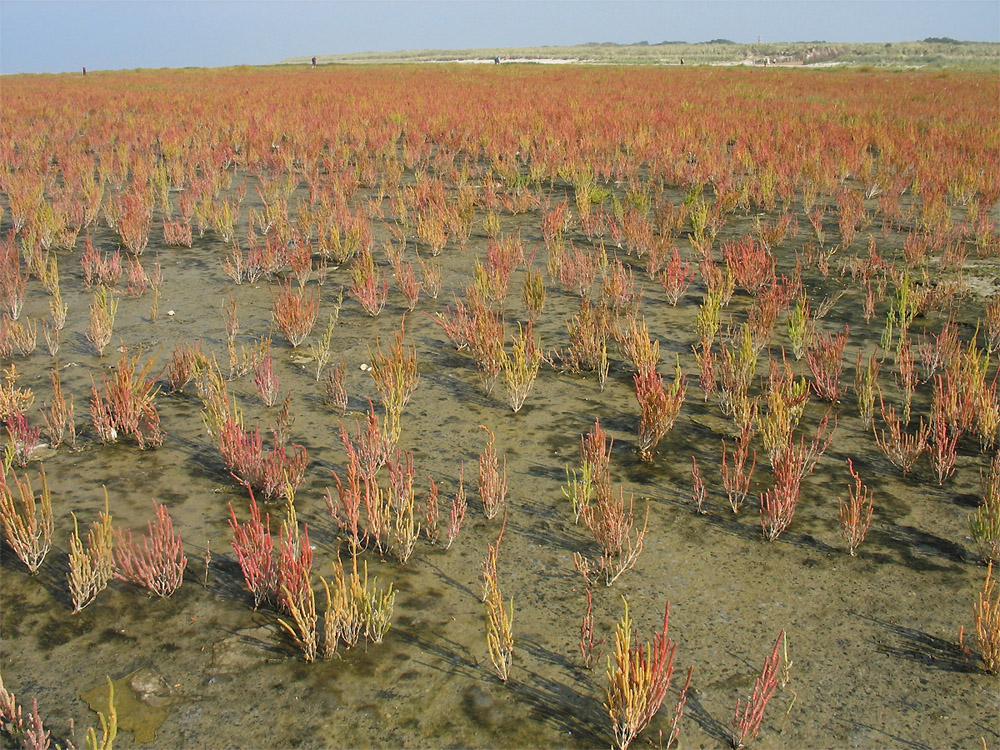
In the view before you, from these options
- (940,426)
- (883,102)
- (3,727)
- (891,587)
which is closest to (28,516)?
(3,727)

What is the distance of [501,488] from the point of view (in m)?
3.58

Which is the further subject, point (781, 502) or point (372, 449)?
point (372, 449)

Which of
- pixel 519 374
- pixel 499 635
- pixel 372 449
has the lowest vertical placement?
pixel 499 635

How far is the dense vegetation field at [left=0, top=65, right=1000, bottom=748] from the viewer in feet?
8.03

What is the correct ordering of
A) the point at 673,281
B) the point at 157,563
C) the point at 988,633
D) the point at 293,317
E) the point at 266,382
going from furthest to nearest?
the point at 673,281, the point at 293,317, the point at 266,382, the point at 157,563, the point at 988,633

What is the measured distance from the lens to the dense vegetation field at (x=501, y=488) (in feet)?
8.03

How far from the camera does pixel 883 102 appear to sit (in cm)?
1992

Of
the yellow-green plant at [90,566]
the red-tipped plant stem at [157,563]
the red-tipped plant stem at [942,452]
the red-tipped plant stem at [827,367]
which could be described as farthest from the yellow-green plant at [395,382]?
the red-tipped plant stem at [942,452]

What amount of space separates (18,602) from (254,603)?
0.92 m

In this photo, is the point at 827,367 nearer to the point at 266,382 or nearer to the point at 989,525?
the point at 989,525

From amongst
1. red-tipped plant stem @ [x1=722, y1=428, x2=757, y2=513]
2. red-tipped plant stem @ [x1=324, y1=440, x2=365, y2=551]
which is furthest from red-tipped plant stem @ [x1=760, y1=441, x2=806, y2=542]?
red-tipped plant stem @ [x1=324, y1=440, x2=365, y2=551]

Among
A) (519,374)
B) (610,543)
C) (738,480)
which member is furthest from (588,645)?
(519,374)

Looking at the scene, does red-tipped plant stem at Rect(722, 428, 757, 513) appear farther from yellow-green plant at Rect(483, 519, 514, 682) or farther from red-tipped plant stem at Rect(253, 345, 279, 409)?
red-tipped plant stem at Rect(253, 345, 279, 409)

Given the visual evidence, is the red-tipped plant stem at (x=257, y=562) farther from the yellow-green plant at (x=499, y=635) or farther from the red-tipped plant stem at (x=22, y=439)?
the red-tipped plant stem at (x=22, y=439)
